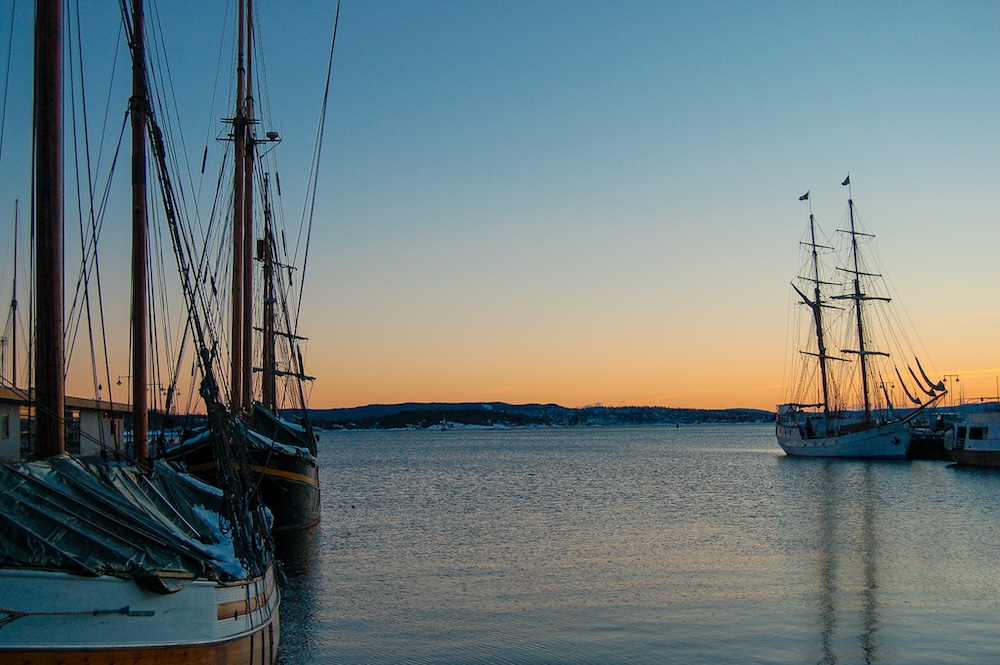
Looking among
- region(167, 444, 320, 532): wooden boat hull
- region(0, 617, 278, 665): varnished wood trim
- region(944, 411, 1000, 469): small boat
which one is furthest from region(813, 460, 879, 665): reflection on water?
region(944, 411, 1000, 469): small boat

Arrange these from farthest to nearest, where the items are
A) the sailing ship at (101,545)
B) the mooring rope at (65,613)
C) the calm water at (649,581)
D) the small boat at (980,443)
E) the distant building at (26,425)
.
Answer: the small boat at (980,443), the distant building at (26,425), the calm water at (649,581), the sailing ship at (101,545), the mooring rope at (65,613)

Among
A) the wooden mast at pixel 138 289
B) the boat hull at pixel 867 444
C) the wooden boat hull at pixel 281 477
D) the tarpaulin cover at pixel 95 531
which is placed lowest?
the boat hull at pixel 867 444

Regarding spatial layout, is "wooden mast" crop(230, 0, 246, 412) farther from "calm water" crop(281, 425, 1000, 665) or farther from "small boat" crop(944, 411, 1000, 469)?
"small boat" crop(944, 411, 1000, 469)

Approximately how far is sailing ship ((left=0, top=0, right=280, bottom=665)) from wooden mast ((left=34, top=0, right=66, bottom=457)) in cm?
2

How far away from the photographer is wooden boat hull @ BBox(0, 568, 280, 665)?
9539 millimetres

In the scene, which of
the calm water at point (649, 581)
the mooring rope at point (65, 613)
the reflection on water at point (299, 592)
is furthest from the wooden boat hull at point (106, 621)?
the calm water at point (649, 581)

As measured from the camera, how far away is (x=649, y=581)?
25688 millimetres

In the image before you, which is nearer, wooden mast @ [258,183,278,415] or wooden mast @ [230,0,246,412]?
wooden mast @ [230,0,246,412]

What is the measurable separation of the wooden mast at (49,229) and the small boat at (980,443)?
7718 cm

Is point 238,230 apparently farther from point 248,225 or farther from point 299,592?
point 299,592

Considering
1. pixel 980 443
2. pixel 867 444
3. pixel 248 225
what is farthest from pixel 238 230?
pixel 867 444

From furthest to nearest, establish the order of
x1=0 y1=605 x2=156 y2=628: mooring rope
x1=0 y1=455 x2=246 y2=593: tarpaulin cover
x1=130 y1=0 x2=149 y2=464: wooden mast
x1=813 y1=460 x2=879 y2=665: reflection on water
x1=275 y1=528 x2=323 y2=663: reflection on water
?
1. x1=130 y1=0 x2=149 y2=464: wooden mast
2. x1=813 y1=460 x2=879 y2=665: reflection on water
3. x1=275 y1=528 x2=323 y2=663: reflection on water
4. x1=0 y1=455 x2=246 y2=593: tarpaulin cover
5. x1=0 y1=605 x2=156 y2=628: mooring rope

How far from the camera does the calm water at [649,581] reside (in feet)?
60.2

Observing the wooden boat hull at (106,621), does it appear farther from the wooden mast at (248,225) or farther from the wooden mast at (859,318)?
the wooden mast at (859,318)
